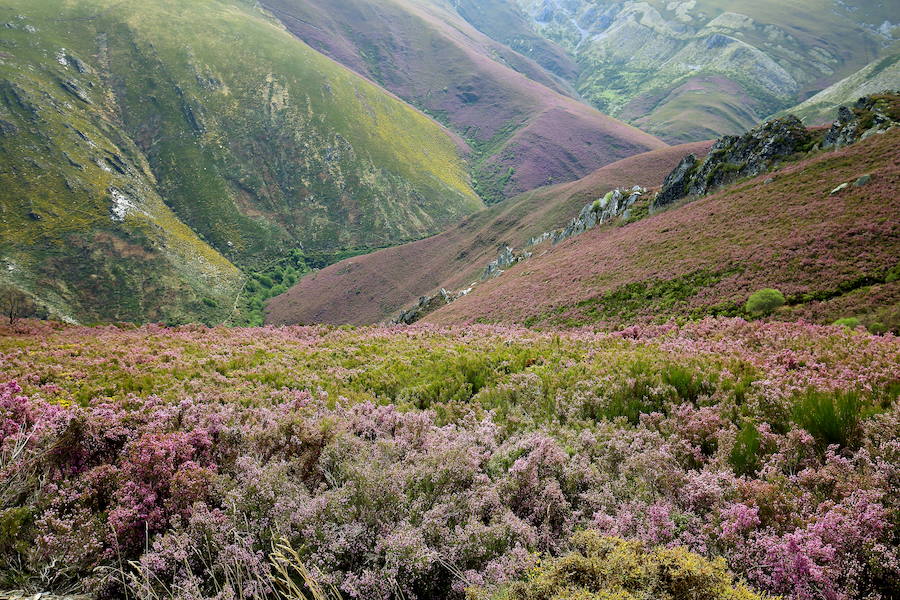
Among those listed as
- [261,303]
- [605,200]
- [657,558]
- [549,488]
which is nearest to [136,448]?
[549,488]

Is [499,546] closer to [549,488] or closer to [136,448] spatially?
[549,488]

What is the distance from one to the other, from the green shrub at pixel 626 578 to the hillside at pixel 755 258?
15.1 metres

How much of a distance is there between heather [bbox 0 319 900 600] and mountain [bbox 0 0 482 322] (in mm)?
90701

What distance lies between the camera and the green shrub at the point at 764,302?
1666cm

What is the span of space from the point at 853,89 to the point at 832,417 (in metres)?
256

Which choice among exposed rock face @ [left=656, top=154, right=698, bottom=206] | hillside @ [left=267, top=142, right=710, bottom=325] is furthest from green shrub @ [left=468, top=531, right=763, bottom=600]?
hillside @ [left=267, top=142, right=710, bottom=325]

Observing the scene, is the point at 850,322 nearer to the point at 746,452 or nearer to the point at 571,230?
the point at 746,452

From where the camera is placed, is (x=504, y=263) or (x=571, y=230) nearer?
(x=571, y=230)

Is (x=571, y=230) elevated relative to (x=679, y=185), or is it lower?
lower

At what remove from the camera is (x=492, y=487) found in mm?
4863

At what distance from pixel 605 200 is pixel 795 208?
2515 centimetres

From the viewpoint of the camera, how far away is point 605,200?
4794cm

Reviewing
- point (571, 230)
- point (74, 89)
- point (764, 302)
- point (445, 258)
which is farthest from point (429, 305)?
point (74, 89)

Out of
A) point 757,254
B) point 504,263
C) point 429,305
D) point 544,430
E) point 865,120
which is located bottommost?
point 429,305
